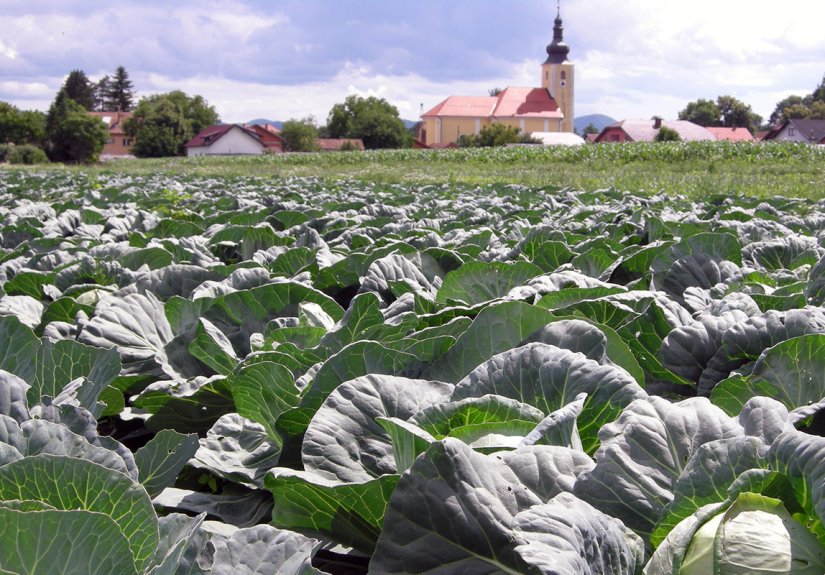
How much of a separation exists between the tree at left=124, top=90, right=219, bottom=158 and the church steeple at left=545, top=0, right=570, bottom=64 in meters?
67.6

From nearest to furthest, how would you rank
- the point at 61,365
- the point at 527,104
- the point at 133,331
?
the point at 61,365
the point at 133,331
the point at 527,104

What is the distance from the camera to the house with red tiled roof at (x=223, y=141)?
88.5m

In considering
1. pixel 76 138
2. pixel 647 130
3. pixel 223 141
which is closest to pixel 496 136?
pixel 647 130

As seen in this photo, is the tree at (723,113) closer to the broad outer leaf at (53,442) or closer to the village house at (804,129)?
the village house at (804,129)

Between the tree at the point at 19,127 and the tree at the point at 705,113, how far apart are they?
9109 cm

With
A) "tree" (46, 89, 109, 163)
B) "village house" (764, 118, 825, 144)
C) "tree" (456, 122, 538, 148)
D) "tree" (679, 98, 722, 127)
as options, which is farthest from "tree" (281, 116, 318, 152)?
"tree" (679, 98, 722, 127)

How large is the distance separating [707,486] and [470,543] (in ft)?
0.98

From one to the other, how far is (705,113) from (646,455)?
12328 cm

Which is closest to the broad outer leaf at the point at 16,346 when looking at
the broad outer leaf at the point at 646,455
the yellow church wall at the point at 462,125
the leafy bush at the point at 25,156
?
the broad outer leaf at the point at 646,455

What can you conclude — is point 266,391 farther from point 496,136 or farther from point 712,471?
point 496,136

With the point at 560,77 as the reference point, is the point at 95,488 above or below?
below

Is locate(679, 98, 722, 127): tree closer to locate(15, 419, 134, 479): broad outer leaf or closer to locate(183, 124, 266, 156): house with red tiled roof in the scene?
locate(183, 124, 266, 156): house with red tiled roof

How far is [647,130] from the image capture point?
10269 cm

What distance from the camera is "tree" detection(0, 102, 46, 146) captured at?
7081cm
